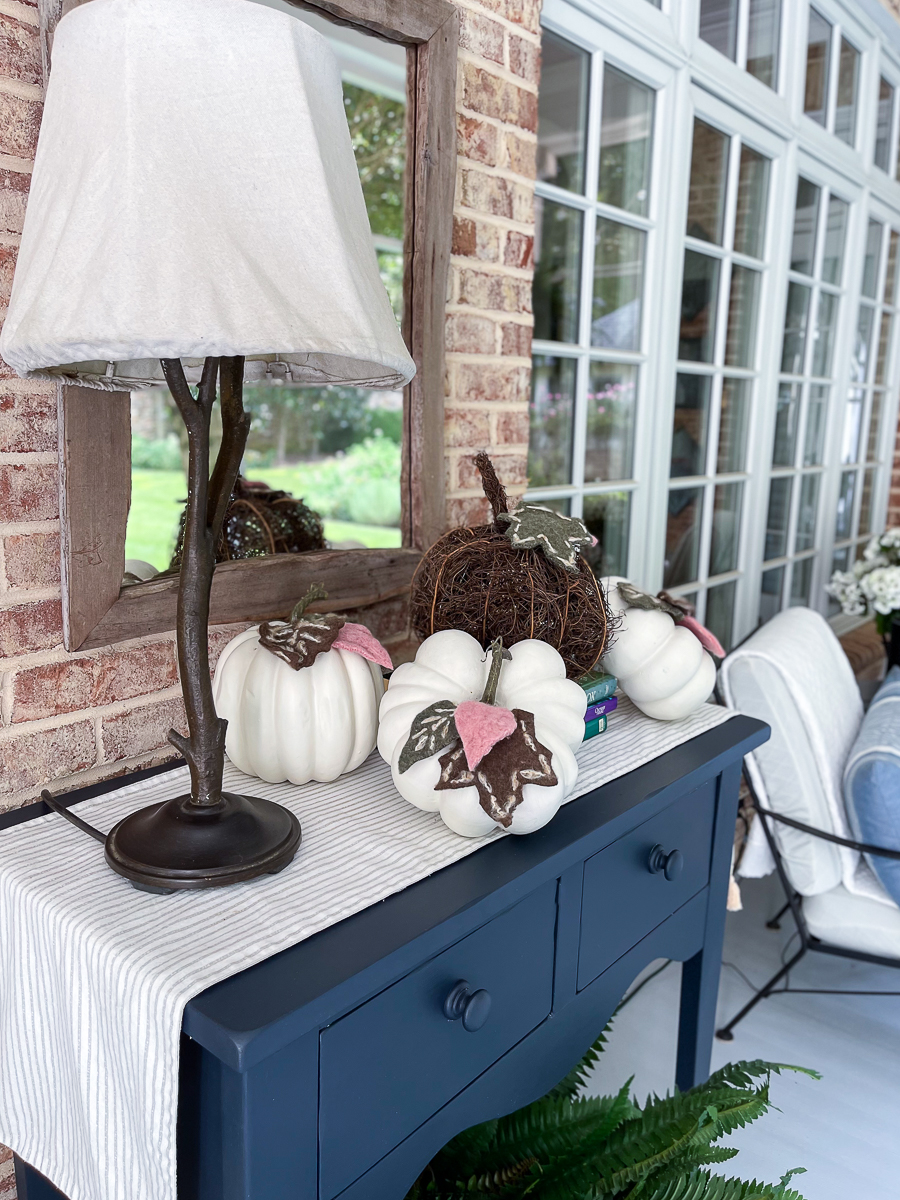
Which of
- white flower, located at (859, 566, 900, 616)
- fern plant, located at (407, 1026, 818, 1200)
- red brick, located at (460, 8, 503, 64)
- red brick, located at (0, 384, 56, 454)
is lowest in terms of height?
fern plant, located at (407, 1026, 818, 1200)

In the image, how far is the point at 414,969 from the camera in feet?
3.02

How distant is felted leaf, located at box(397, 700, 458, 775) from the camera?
1027 mm

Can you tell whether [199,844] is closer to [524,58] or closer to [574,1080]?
[574,1080]

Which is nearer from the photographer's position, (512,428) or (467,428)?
(467,428)

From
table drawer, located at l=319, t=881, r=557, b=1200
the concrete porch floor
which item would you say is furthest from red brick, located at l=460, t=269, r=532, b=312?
the concrete porch floor

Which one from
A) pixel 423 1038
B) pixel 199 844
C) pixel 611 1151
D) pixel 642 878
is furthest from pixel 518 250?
pixel 611 1151

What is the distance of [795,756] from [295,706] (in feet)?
4.14

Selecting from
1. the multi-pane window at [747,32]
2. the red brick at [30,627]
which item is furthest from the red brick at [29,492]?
the multi-pane window at [747,32]

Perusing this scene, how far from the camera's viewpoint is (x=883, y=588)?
3.17 m

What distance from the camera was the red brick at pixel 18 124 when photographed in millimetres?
1045

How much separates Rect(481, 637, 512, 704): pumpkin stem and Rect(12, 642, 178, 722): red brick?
0.47m

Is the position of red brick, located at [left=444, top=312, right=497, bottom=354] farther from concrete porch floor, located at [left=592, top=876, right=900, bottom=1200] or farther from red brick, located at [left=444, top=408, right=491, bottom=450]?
concrete porch floor, located at [left=592, top=876, right=900, bottom=1200]

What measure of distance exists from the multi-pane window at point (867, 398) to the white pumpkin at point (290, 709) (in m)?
3.09

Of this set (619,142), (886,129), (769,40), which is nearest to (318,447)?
(619,142)
